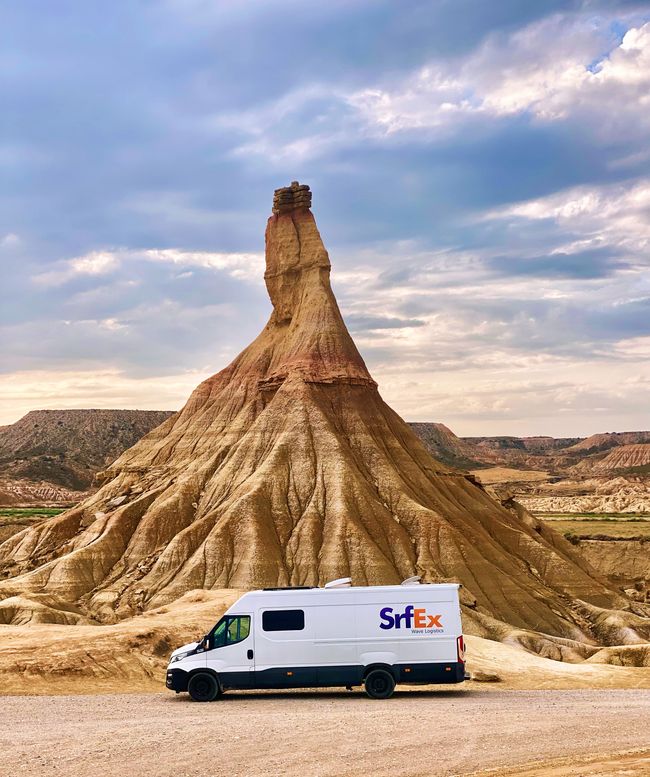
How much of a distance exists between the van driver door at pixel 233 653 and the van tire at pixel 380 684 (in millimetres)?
3550

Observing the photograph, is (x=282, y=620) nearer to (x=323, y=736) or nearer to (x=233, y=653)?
(x=233, y=653)

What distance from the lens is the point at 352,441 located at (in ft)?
262

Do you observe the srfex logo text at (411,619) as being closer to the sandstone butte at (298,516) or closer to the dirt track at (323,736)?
the dirt track at (323,736)

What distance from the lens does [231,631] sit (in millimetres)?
28359

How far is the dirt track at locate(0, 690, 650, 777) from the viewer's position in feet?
62.1

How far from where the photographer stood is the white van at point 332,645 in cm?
2809

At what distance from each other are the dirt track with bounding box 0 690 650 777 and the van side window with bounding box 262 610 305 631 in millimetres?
2132

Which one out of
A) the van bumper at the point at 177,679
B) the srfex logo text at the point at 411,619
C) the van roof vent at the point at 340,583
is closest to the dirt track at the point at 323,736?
the van bumper at the point at 177,679

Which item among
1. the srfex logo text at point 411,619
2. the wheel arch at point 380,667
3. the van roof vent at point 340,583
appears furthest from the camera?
the van roof vent at point 340,583

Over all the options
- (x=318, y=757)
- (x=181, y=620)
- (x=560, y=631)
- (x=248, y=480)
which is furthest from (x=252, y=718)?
(x=248, y=480)

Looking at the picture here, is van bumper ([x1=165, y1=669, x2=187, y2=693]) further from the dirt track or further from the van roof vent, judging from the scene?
the van roof vent

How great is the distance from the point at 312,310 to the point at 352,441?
590 inches

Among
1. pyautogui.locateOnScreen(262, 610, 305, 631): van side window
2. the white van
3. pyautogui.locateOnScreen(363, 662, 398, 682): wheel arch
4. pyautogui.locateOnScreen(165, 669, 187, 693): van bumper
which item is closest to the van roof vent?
the white van

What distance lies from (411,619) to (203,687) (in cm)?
656
